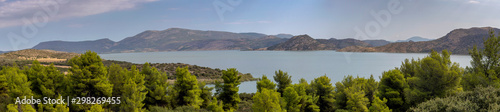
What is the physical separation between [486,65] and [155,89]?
33521mm

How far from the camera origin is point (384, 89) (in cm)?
2714

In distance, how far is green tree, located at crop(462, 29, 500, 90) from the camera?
2434cm

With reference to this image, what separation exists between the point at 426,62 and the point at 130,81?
26.6 m

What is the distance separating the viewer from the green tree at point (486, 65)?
79.9ft

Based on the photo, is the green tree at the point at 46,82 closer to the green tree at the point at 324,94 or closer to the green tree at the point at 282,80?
the green tree at the point at 282,80

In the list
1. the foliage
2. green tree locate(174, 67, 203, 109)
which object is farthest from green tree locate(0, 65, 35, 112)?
the foliage

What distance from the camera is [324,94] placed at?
94.5 feet

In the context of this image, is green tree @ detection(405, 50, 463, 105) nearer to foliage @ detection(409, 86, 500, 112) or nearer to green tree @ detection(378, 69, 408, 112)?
green tree @ detection(378, 69, 408, 112)

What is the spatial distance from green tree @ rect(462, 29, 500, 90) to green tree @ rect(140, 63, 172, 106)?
2911cm

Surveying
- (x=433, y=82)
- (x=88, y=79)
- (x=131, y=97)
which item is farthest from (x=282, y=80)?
(x=88, y=79)

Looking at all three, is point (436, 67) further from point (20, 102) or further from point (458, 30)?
point (458, 30)

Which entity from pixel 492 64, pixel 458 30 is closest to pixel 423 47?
pixel 458 30

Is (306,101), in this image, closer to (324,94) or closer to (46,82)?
(324,94)

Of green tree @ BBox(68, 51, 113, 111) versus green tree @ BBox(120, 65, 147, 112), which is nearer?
green tree @ BBox(120, 65, 147, 112)
